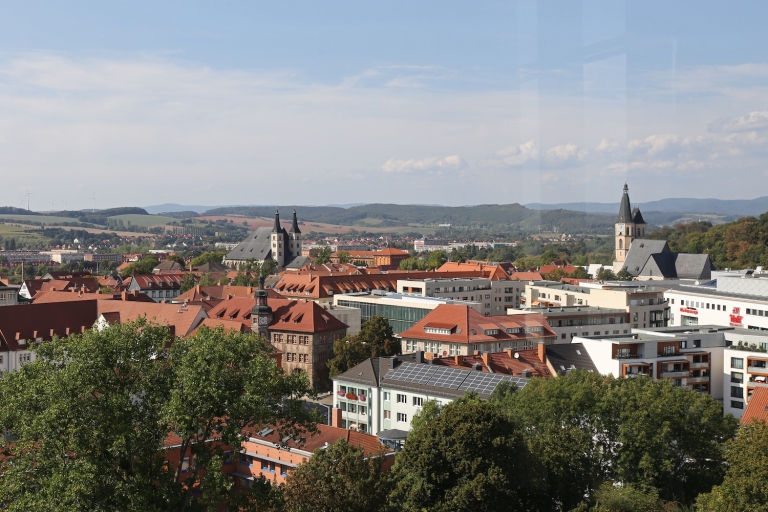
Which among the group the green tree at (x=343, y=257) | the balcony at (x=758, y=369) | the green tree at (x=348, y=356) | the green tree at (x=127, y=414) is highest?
the green tree at (x=127, y=414)

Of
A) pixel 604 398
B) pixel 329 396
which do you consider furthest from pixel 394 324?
pixel 604 398

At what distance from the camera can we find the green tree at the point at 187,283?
92.9m

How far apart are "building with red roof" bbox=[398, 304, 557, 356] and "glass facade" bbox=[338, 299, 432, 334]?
7137 mm

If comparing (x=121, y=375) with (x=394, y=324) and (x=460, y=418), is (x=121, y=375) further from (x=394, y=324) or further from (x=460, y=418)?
(x=394, y=324)

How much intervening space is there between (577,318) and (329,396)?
15.0 meters

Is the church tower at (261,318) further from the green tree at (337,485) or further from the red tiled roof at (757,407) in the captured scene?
the green tree at (337,485)

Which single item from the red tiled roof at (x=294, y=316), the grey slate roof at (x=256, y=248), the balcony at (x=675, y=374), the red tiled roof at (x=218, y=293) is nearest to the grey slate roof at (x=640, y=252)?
the red tiled roof at (x=218, y=293)

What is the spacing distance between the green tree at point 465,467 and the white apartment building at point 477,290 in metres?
47.0

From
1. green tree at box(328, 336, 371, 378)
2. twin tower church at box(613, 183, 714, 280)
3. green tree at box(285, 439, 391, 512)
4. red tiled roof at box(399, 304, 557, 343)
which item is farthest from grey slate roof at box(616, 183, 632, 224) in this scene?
green tree at box(285, 439, 391, 512)

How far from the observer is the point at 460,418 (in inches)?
931

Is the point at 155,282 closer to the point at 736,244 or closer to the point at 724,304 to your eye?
the point at 724,304

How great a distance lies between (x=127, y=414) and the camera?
62.9ft

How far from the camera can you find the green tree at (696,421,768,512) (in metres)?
22.1

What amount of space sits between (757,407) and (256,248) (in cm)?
11117
